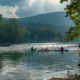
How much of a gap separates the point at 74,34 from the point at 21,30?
147399mm

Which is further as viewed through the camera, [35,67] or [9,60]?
[9,60]

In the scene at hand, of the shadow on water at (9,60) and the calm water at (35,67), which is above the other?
the shadow on water at (9,60)

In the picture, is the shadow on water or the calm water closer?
the calm water

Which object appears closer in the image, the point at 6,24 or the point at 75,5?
the point at 75,5

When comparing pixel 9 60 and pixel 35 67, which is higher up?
pixel 9 60

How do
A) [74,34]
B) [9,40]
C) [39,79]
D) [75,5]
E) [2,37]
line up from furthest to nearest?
[9,40] → [2,37] → [74,34] → [39,79] → [75,5]

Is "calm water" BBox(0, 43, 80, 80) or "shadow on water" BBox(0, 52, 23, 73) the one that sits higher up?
"shadow on water" BBox(0, 52, 23, 73)

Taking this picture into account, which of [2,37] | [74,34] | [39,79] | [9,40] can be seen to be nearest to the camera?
[39,79]

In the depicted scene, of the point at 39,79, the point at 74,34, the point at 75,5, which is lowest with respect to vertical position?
the point at 39,79

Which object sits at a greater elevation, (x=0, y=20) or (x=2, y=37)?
(x=0, y=20)

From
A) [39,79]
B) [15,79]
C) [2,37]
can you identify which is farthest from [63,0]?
[2,37]

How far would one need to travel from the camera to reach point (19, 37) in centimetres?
16625

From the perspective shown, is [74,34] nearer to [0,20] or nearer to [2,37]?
[2,37]

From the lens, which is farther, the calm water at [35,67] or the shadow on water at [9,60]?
the shadow on water at [9,60]
